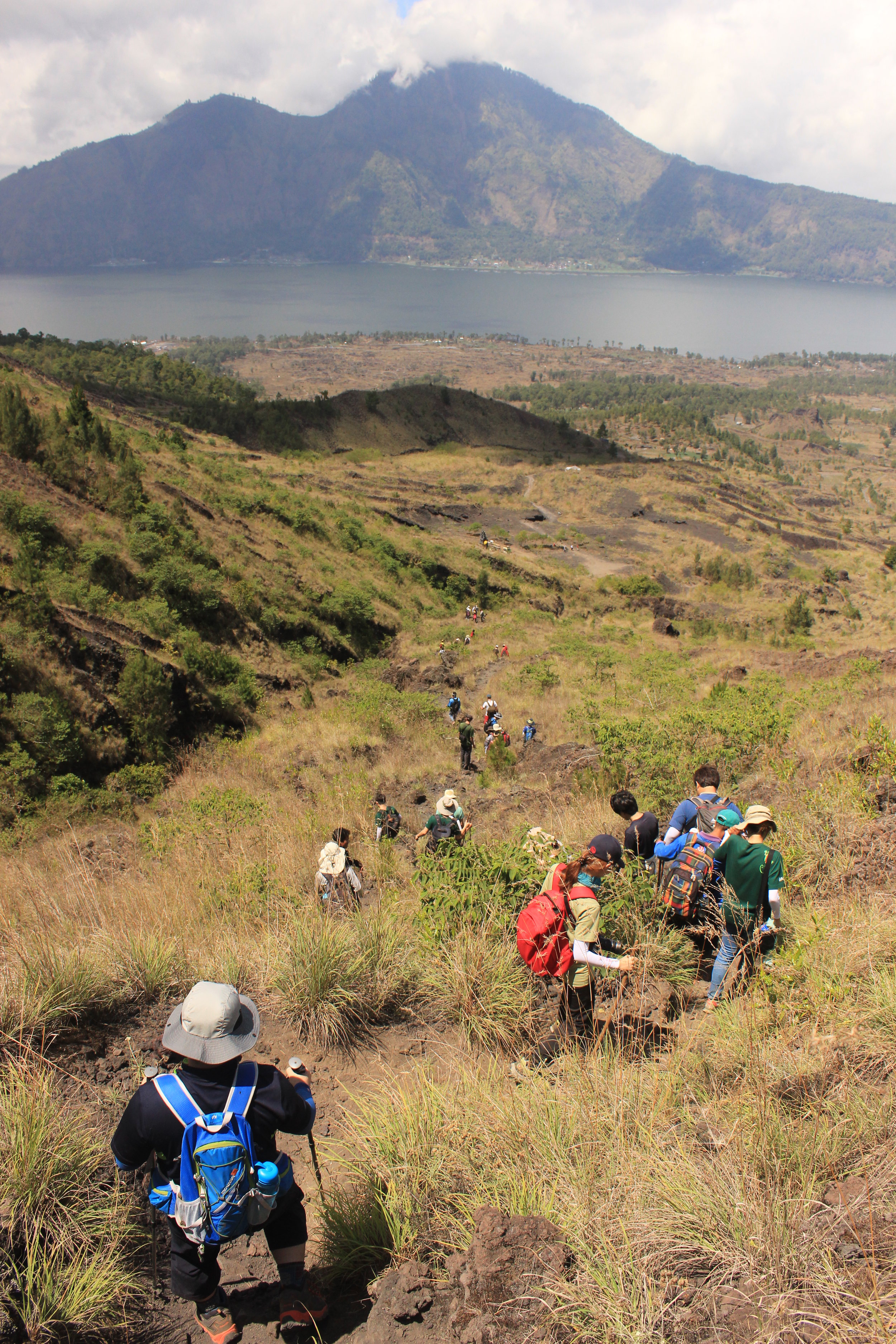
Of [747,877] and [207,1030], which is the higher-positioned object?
[207,1030]

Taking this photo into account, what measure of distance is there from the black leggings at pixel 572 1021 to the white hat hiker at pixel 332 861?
251 centimetres

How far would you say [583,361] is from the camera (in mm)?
194000

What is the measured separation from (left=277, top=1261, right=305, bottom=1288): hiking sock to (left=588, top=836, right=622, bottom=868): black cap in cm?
229

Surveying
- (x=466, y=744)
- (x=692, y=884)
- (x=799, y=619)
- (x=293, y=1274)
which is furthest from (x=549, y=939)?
(x=799, y=619)

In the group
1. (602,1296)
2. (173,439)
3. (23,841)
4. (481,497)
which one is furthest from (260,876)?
(481,497)

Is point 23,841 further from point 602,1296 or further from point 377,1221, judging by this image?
point 602,1296

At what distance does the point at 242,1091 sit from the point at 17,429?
19390 millimetres

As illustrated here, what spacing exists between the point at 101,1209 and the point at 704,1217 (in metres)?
2.04

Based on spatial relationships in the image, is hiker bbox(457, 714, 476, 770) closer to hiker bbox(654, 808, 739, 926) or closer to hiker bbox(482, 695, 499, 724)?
hiker bbox(482, 695, 499, 724)

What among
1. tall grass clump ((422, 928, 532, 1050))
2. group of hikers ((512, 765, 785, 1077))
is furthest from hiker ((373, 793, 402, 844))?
tall grass clump ((422, 928, 532, 1050))

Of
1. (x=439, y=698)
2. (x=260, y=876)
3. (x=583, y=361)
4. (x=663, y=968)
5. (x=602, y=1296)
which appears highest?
(x=583, y=361)

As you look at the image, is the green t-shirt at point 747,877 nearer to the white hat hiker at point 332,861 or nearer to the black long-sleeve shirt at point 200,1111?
the black long-sleeve shirt at point 200,1111

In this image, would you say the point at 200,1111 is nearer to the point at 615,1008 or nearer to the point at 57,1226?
the point at 57,1226

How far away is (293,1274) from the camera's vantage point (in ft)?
7.88
